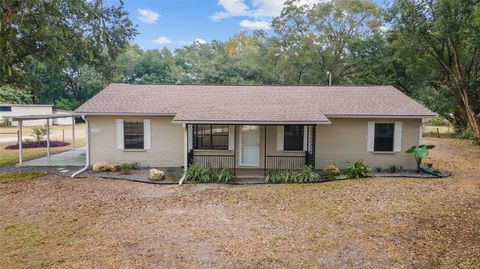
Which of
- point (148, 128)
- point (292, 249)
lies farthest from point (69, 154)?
point (292, 249)

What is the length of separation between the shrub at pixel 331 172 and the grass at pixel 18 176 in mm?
10799

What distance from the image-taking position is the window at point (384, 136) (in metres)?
12.7

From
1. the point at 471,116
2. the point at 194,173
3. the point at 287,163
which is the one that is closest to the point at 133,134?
the point at 194,173

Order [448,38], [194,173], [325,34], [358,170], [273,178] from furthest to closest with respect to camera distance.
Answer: [325,34], [448,38], [358,170], [194,173], [273,178]

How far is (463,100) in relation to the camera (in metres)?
20.1

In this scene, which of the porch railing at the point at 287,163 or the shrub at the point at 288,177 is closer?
the shrub at the point at 288,177

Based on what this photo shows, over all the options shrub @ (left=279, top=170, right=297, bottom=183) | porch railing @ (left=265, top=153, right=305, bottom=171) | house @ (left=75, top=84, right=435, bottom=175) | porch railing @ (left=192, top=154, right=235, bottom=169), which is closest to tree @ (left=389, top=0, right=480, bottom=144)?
house @ (left=75, top=84, right=435, bottom=175)

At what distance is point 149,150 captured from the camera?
43.2 ft

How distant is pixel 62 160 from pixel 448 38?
70.8 feet

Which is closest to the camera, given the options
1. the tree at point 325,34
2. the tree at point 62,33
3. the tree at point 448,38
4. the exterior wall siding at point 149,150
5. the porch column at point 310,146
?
the tree at point 62,33

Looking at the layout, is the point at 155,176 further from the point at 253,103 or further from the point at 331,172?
the point at 331,172

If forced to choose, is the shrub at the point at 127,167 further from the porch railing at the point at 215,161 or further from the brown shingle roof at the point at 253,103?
the porch railing at the point at 215,161

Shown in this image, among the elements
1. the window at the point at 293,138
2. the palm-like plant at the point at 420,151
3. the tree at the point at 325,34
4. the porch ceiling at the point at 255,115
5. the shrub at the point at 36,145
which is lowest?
the shrub at the point at 36,145

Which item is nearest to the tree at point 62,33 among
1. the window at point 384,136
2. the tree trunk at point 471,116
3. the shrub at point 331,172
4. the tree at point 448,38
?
the shrub at point 331,172
